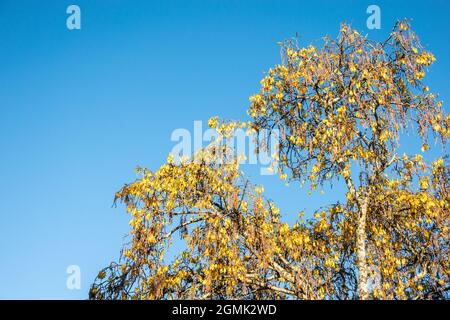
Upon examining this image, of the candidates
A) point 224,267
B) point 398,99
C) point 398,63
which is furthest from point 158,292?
point 398,63

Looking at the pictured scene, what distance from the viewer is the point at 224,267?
30.1 feet

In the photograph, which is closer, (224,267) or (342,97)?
(224,267)

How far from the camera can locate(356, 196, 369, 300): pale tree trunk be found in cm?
970

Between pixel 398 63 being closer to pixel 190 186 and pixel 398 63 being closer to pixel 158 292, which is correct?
pixel 190 186

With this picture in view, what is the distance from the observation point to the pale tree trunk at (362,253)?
970 cm

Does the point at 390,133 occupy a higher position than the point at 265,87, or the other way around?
the point at 265,87

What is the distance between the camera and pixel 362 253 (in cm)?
1006
